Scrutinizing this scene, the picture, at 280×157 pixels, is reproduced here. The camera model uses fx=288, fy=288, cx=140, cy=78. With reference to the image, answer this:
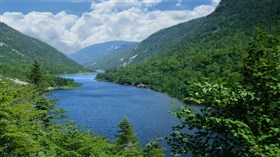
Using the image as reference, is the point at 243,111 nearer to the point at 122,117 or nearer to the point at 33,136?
the point at 33,136

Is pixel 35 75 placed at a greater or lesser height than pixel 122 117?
greater

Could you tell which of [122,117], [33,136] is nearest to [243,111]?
[33,136]

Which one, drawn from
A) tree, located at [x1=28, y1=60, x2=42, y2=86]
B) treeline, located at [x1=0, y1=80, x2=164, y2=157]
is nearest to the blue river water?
tree, located at [x1=28, y1=60, x2=42, y2=86]

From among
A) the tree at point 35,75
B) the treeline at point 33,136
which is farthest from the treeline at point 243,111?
the tree at point 35,75

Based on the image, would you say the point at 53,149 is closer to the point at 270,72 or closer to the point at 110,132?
the point at 270,72

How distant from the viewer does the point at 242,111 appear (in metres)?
7.06

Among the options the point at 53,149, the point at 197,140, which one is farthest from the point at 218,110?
the point at 53,149

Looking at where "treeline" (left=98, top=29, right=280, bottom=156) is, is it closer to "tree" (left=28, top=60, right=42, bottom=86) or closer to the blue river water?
the blue river water

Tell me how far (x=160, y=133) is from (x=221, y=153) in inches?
2576

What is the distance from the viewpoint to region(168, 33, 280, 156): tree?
6.41m

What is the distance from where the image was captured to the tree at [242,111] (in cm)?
641

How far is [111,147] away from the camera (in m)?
36.6

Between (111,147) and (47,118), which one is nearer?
(111,147)

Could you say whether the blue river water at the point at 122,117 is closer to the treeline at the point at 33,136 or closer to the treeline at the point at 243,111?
the treeline at the point at 33,136
